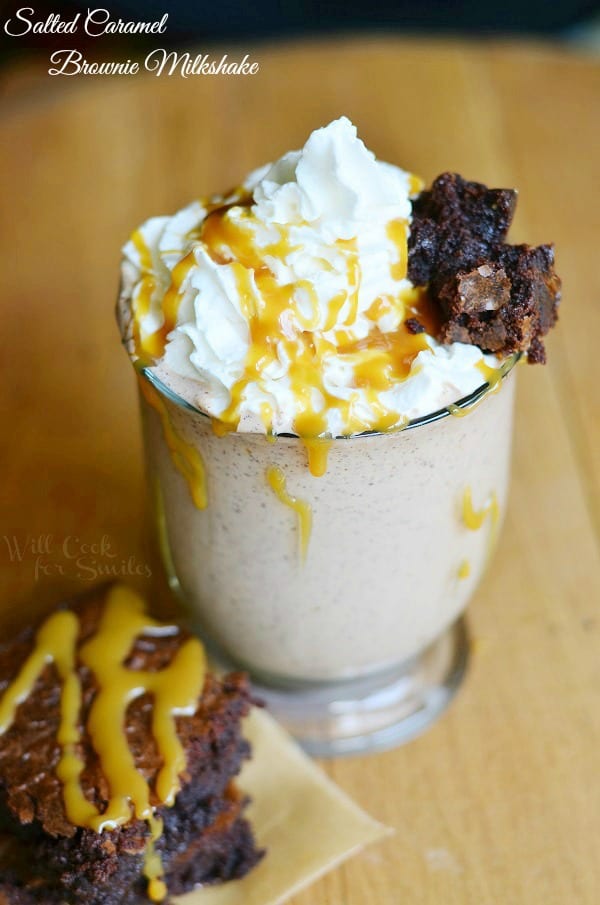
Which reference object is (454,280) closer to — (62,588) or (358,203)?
(358,203)

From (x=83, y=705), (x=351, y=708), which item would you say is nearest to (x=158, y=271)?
(x=83, y=705)

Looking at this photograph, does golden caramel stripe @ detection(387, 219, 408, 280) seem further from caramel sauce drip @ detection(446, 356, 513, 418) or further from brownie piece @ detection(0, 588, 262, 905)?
brownie piece @ detection(0, 588, 262, 905)

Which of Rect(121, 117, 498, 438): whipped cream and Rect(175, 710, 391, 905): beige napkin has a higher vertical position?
Rect(121, 117, 498, 438): whipped cream

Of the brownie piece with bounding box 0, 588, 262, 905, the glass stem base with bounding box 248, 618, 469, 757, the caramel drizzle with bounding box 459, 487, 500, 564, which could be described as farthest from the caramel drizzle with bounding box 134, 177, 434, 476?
the glass stem base with bounding box 248, 618, 469, 757

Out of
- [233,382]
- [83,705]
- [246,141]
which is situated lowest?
[83,705]

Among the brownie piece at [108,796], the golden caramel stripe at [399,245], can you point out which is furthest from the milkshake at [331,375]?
the brownie piece at [108,796]

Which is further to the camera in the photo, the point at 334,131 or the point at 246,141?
the point at 246,141

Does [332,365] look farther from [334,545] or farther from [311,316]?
[334,545]
